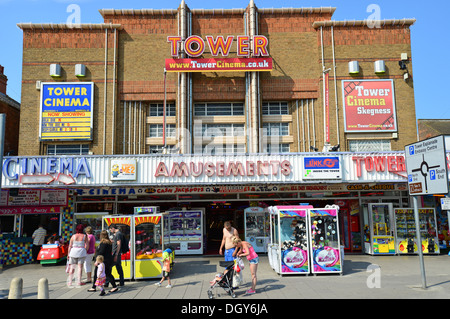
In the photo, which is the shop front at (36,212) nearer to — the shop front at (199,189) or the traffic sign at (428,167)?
the shop front at (199,189)

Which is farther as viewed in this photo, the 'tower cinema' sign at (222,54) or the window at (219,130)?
the window at (219,130)

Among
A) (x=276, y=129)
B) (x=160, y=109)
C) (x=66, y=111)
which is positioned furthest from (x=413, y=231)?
(x=66, y=111)

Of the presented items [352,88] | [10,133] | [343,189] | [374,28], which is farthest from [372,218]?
[10,133]

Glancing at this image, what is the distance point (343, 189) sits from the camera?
17.9 m

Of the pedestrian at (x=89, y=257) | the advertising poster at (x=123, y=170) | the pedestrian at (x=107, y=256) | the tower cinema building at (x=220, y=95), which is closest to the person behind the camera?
the pedestrian at (x=107, y=256)

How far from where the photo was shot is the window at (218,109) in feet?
67.9

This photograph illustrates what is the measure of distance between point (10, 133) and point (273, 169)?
16096 millimetres

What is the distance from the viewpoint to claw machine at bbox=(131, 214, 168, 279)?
11.2m

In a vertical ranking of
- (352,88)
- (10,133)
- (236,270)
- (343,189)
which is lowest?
(236,270)

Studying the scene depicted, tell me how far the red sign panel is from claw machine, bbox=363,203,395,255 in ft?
30.1

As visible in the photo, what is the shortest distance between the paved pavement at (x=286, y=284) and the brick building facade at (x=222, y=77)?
7.92 metres

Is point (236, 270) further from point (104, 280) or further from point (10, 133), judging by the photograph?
point (10, 133)

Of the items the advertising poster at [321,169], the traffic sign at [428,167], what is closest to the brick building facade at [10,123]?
the advertising poster at [321,169]

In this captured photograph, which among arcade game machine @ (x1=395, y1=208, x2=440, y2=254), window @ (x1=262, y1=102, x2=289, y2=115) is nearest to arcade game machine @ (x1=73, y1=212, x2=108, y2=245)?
window @ (x1=262, y1=102, x2=289, y2=115)
